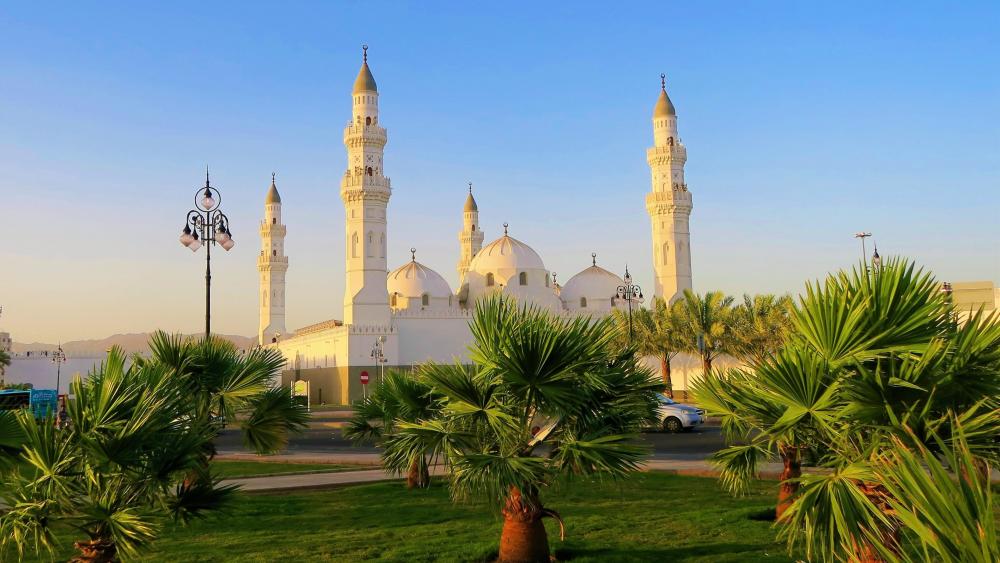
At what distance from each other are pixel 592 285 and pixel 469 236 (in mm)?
19013

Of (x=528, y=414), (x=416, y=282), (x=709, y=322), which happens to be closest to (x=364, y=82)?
(x=416, y=282)

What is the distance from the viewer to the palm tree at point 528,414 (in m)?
8.58

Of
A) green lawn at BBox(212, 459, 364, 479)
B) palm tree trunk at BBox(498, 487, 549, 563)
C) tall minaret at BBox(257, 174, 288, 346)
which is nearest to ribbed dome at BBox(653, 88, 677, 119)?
tall minaret at BBox(257, 174, 288, 346)

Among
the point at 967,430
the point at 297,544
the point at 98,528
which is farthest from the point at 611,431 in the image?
the point at 98,528

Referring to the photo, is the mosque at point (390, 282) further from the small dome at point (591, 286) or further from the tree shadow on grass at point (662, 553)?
the tree shadow on grass at point (662, 553)

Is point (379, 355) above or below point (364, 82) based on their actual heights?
below

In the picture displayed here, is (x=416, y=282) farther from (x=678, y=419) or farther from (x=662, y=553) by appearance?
(x=662, y=553)

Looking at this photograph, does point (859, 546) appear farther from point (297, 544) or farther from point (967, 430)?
point (297, 544)

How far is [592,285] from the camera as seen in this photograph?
69938 mm

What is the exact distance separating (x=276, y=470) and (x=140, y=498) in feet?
38.7

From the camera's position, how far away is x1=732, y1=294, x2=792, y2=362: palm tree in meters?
43.5

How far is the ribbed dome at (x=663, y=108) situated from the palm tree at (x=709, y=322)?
21251 mm

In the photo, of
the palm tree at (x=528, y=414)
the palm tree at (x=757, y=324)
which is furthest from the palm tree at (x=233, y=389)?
the palm tree at (x=757, y=324)

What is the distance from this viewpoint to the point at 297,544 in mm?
10453
